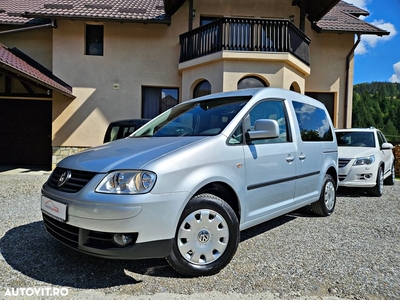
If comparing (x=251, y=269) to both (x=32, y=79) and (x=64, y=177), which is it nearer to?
(x=64, y=177)

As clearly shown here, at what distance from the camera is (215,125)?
10.1 ft

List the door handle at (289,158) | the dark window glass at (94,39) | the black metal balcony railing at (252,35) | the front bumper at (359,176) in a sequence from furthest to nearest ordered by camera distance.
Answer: the dark window glass at (94,39)
the black metal balcony railing at (252,35)
the front bumper at (359,176)
the door handle at (289,158)

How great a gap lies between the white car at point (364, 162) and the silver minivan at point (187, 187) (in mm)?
3384

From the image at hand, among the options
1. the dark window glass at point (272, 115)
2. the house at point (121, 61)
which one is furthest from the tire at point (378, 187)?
the house at point (121, 61)

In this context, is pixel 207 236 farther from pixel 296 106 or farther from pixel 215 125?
pixel 296 106

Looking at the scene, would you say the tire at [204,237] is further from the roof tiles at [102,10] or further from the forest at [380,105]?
the forest at [380,105]

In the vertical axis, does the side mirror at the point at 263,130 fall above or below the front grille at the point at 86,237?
above

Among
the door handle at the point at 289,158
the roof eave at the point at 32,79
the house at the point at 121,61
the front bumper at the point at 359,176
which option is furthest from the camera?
the house at the point at 121,61

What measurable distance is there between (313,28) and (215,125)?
10.5m

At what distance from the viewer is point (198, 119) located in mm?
3389

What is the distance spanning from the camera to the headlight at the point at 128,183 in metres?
2.24

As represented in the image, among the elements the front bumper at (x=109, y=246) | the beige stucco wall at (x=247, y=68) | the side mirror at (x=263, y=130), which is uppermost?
the beige stucco wall at (x=247, y=68)

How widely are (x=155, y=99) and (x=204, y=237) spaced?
365 inches

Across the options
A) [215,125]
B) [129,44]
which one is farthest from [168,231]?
[129,44]
